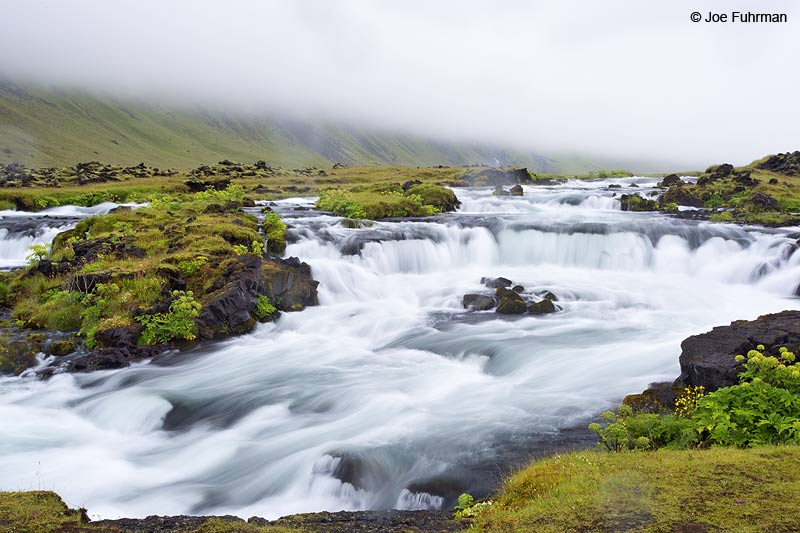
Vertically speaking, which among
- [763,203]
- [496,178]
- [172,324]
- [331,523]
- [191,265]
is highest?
[496,178]

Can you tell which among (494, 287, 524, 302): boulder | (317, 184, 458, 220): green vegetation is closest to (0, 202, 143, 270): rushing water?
(317, 184, 458, 220): green vegetation

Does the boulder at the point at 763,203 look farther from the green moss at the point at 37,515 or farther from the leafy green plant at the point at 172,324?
the green moss at the point at 37,515

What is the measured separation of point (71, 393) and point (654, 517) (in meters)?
14.9

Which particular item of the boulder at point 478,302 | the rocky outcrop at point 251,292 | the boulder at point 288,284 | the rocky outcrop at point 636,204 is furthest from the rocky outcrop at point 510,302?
the rocky outcrop at point 636,204

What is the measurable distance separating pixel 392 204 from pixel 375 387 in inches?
1054

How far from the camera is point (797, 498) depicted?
265 inches

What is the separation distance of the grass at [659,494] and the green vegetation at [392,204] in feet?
104

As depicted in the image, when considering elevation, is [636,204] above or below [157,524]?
above

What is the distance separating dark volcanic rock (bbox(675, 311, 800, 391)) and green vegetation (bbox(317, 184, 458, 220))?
28.0 metres

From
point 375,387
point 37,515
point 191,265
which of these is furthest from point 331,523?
point 191,265

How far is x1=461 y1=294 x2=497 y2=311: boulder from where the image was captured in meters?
24.0

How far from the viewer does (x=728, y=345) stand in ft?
40.5

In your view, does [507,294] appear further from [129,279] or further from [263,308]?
[129,279]

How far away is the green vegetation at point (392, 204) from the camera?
4047 centimetres
